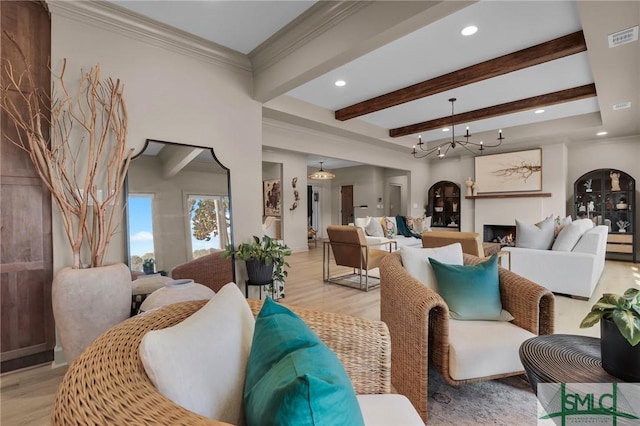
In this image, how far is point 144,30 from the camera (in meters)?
2.53

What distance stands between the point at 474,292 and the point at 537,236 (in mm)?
2889

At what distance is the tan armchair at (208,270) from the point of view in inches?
111

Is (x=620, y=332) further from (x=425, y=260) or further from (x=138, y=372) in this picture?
(x=138, y=372)

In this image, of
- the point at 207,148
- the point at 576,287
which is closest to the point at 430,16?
the point at 207,148

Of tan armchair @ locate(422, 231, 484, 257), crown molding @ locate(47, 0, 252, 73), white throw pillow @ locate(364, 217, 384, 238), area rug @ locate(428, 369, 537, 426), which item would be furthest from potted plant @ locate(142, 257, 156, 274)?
white throw pillow @ locate(364, 217, 384, 238)

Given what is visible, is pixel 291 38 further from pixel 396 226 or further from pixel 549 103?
pixel 396 226

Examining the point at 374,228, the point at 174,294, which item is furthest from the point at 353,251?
the point at 174,294

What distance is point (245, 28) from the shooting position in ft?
8.59

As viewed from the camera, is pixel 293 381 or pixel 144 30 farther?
pixel 144 30

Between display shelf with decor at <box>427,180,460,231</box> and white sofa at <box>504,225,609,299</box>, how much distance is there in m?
4.53

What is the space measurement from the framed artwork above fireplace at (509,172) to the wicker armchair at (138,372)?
7.50m

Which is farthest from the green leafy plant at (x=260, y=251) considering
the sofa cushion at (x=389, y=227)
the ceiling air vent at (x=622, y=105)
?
the ceiling air vent at (x=622, y=105)

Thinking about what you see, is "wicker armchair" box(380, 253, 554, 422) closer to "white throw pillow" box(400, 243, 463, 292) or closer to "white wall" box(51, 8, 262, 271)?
"white throw pillow" box(400, 243, 463, 292)

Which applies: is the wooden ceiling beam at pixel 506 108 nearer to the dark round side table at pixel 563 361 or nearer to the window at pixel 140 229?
the dark round side table at pixel 563 361
